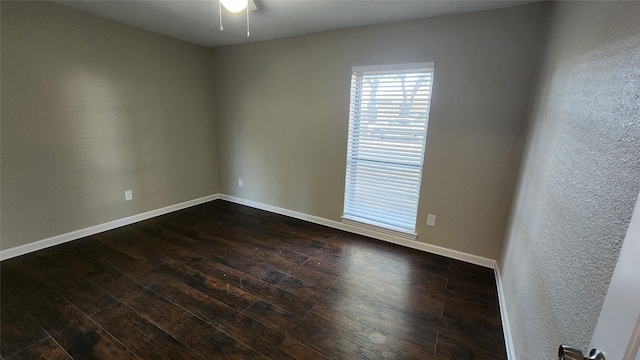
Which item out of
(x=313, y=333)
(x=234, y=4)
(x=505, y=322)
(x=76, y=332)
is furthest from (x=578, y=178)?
(x=76, y=332)

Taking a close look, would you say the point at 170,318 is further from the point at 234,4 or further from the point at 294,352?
the point at 234,4

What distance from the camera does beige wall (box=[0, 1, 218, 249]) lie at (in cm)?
233

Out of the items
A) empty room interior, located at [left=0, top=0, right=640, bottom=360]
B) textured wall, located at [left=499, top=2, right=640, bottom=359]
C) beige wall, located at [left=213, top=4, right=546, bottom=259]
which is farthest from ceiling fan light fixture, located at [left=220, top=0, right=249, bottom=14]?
textured wall, located at [left=499, top=2, right=640, bottom=359]

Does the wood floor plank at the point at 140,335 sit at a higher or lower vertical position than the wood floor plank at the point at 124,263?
lower

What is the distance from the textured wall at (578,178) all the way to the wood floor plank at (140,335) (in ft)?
5.88

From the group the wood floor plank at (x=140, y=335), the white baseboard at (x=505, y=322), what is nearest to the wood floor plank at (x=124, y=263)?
the wood floor plank at (x=140, y=335)

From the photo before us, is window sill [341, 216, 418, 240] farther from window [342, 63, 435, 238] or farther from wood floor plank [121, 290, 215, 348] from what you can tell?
wood floor plank [121, 290, 215, 348]

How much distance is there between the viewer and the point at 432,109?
2.51 m

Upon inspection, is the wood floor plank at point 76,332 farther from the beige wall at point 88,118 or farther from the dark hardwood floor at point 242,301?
the beige wall at point 88,118

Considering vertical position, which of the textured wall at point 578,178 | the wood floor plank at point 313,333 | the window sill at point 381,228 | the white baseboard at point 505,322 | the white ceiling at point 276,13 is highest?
the white ceiling at point 276,13

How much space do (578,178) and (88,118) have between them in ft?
12.9

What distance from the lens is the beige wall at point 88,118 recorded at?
233 cm

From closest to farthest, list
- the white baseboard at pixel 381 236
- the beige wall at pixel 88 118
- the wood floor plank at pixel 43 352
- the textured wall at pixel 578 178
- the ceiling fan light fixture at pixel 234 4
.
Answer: the textured wall at pixel 578 178 → the wood floor plank at pixel 43 352 → the ceiling fan light fixture at pixel 234 4 → the beige wall at pixel 88 118 → the white baseboard at pixel 381 236

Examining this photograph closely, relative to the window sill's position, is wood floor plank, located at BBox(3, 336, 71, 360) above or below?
below
